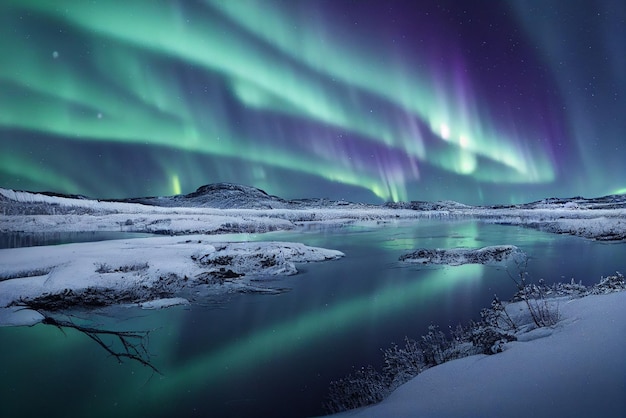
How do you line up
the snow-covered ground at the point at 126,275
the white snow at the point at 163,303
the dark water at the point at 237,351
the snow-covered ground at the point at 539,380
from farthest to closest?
the white snow at the point at 163,303
the snow-covered ground at the point at 126,275
the dark water at the point at 237,351
the snow-covered ground at the point at 539,380

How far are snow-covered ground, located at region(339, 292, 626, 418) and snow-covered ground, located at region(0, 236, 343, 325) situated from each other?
10147mm

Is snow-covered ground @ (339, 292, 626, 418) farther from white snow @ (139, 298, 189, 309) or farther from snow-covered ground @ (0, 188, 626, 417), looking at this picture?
white snow @ (139, 298, 189, 309)

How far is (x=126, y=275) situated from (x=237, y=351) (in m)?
7.68

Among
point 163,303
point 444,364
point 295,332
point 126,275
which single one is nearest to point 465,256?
point 295,332

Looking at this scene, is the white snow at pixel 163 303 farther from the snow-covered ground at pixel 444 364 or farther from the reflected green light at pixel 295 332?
the reflected green light at pixel 295 332

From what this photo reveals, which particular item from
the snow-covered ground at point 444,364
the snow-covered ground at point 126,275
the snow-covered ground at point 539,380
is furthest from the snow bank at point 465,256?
the snow-covered ground at point 539,380

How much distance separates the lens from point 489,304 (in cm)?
1313

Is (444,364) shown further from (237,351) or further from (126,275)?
(126,275)

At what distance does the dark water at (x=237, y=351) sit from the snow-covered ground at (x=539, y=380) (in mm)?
2364

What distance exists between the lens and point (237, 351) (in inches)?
386

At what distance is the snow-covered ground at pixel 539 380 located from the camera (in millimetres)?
4207

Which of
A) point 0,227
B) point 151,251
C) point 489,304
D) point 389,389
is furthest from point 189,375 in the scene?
point 0,227

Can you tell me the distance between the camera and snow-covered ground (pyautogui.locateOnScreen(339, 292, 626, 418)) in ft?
13.8

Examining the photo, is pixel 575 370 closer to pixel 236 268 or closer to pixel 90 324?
pixel 90 324
